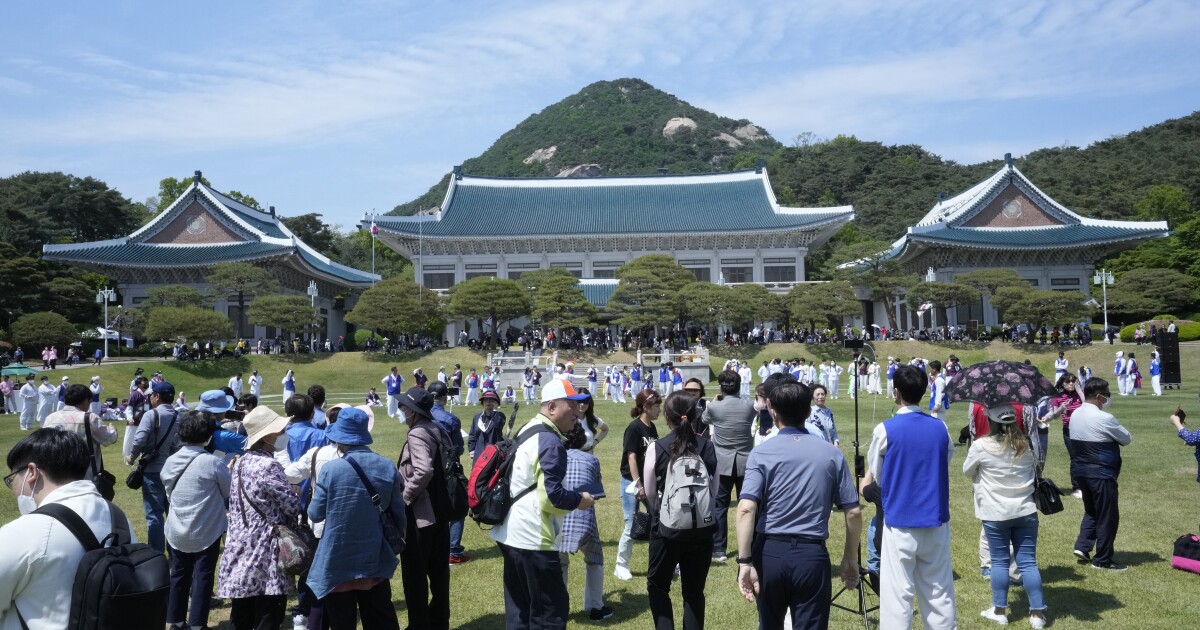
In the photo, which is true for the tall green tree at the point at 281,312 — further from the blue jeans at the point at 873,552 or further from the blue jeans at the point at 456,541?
the blue jeans at the point at 873,552

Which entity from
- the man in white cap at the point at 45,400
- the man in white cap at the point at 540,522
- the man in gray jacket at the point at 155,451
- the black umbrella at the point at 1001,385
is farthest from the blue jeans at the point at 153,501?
the man in white cap at the point at 45,400

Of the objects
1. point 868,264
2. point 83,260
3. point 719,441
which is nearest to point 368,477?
point 719,441

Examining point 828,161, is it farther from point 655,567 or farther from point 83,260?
point 655,567

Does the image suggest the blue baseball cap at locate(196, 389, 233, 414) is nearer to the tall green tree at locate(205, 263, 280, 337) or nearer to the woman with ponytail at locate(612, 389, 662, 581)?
the woman with ponytail at locate(612, 389, 662, 581)

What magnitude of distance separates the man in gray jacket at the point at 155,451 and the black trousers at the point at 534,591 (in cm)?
380

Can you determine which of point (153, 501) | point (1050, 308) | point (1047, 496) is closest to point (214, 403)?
point (153, 501)

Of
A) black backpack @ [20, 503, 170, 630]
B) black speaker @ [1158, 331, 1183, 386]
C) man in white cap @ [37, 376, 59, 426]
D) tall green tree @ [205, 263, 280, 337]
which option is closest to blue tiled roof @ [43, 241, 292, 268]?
tall green tree @ [205, 263, 280, 337]

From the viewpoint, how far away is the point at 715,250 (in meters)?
51.1

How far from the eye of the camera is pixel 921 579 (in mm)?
4680

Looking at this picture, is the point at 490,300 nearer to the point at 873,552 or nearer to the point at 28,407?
the point at 28,407

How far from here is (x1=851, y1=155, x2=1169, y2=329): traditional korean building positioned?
45.1 meters

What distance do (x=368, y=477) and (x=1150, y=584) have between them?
6.20 m

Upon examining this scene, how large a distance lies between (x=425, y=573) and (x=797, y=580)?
2539mm

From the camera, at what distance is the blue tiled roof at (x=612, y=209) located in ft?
163
